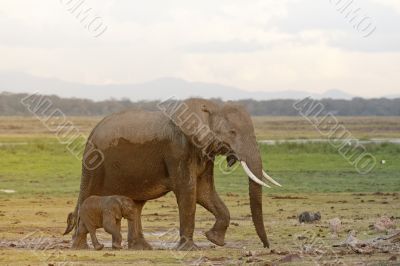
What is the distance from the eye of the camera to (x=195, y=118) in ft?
47.6

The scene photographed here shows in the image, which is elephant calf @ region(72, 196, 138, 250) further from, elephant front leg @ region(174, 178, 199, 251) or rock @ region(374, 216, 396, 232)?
rock @ region(374, 216, 396, 232)

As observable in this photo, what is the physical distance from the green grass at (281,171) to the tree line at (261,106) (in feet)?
311

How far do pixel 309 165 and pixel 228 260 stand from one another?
2095 cm

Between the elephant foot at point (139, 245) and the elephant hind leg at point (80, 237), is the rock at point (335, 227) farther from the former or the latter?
the elephant hind leg at point (80, 237)

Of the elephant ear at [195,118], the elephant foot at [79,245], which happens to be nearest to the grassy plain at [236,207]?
the elephant foot at [79,245]

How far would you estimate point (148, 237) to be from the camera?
54.3ft

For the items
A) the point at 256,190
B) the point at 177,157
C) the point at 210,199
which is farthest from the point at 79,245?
the point at 256,190

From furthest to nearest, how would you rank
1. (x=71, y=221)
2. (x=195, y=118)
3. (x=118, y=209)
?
(x=71, y=221) → (x=195, y=118) → (x=118, y=209)

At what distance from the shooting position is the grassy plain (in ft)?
43.1

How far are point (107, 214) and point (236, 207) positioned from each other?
7672 millimetres

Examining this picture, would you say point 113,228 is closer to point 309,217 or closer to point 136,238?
point 136,238

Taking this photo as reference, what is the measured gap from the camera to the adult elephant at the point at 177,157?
47.2 ft

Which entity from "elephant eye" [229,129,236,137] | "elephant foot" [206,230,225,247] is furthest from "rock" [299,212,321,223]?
"elephant eye" [229,129,236,137]

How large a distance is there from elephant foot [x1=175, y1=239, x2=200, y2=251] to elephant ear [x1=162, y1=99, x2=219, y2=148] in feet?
3.82
